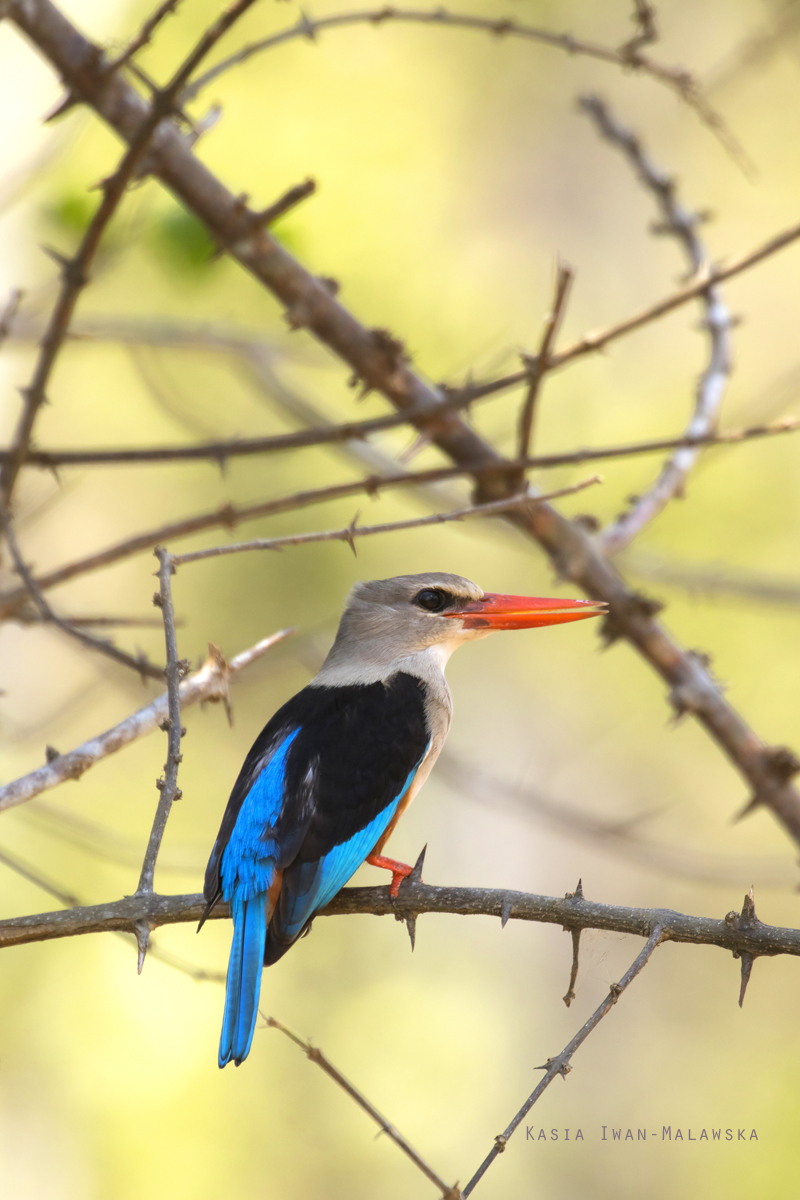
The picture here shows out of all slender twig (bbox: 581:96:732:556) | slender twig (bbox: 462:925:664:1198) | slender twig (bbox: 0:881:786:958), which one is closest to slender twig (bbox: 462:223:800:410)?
slender twig (bbox: 581:96:732:556)

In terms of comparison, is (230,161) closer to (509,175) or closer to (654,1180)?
(509,175)

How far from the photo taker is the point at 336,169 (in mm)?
8203

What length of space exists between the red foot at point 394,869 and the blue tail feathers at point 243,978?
0.31 m

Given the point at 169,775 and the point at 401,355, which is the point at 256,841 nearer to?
the point at 169,775

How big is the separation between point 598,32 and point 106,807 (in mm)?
6864

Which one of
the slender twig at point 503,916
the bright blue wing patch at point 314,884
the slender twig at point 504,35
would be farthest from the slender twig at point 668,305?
the slender twig at point 503,916

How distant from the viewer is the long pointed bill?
3172mm

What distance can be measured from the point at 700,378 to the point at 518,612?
1.38 m

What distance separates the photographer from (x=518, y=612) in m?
3.48

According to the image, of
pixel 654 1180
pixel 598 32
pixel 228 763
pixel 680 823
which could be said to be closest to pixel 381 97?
pixel 598 32

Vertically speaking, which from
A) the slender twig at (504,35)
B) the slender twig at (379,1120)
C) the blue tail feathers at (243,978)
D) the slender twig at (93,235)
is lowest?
the slender twig at (379,1120)

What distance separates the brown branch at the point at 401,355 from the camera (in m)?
3.07

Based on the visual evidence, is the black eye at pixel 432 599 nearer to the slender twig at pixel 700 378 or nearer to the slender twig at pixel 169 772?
the slender twig at pixel 700 378

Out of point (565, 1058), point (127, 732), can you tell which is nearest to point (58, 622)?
point (127, 732)
